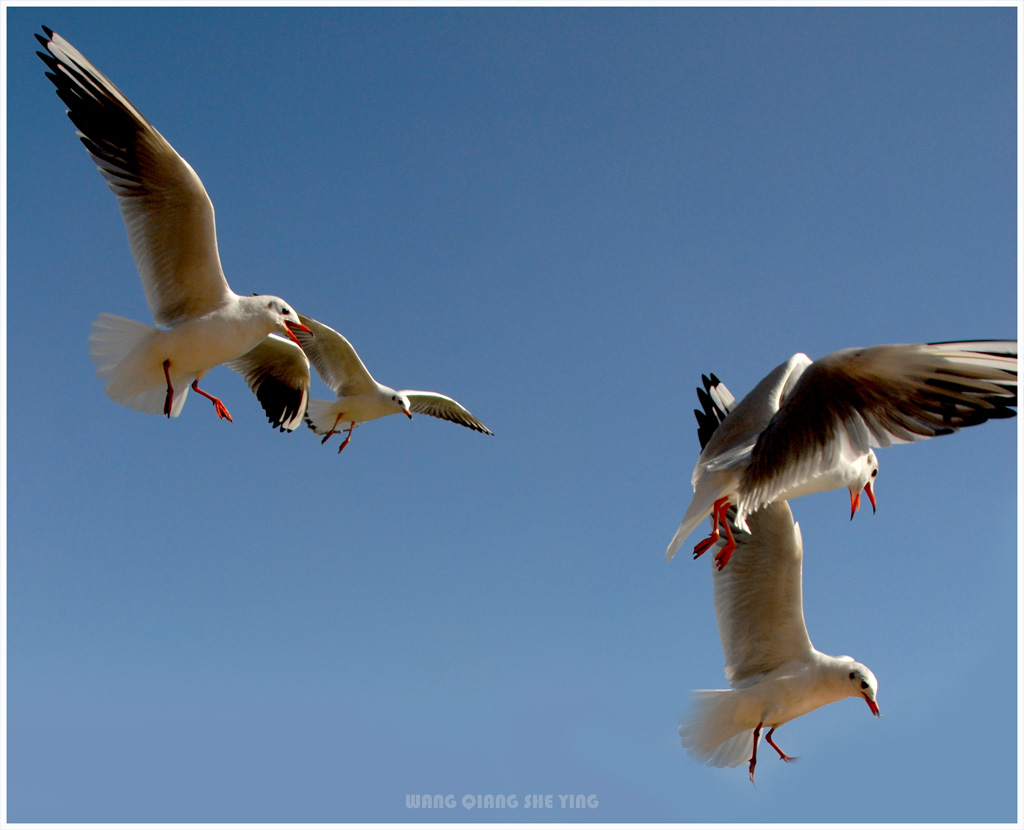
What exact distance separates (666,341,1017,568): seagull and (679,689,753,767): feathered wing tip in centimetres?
130

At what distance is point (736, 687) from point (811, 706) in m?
0.40

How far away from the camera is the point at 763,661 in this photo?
5379 millimetres

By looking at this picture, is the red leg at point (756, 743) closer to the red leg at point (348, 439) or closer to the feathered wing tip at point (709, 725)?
the feathered wing tip at point (709, 725)

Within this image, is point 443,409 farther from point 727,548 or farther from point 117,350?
point 727,548

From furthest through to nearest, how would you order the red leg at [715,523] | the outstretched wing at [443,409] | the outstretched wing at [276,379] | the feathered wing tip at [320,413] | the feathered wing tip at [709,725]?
the outstretched wing at [443,409]
the feathered wing tip at [320,413]
the outstretched wing at [276,379]
the feathered wing tip at [709,725]
the red leg at [715,523]

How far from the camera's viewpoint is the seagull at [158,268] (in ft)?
15.5

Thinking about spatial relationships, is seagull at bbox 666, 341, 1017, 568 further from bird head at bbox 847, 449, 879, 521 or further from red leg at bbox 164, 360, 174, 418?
red leg at bbox 164, 360, 174, 418

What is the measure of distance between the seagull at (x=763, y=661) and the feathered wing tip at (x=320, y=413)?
4307 millimetres

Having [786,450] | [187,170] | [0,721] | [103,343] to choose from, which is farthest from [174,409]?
[786,450]

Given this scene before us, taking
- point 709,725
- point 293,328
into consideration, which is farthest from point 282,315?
point 709,725

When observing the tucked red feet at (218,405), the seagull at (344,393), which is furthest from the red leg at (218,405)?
the seagull at (344,393)

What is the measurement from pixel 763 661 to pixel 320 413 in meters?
4.64

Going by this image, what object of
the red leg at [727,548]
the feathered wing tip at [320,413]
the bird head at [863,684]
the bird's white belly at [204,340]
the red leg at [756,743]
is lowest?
the red leg at [756,743]

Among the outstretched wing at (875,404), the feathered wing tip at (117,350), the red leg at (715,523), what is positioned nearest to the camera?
the outstretched wing at (875,404)
